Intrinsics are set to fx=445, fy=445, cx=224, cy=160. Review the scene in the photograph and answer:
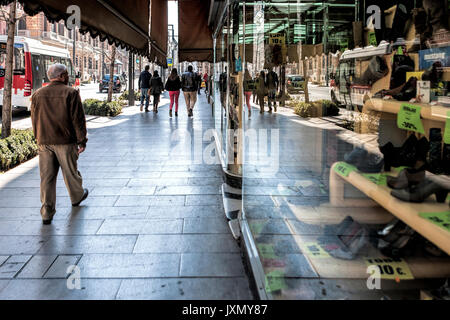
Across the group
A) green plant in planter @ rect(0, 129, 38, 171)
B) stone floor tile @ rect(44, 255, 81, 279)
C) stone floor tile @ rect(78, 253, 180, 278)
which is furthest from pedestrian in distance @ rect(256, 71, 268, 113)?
green plant in planter @ rect(0, 129, 38, 171)

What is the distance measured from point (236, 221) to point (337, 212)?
1.66 meters

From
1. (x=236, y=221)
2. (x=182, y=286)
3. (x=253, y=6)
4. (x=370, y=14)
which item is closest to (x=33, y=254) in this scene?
(x=182, y=286)

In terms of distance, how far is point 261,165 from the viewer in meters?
4.20

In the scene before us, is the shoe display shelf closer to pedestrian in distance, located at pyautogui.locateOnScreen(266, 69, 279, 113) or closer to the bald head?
pedestrian in distance, located at pyautogui.locateOnScreen(266, 69, 279, 113)

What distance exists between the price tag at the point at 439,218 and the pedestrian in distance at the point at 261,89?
219 centimetres

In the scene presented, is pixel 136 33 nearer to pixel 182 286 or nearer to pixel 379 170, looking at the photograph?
pixel 182 286

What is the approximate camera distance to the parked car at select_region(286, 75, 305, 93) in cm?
313

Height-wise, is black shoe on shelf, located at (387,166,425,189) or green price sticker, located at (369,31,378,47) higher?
green price sticker, located at (369,31,378,47)

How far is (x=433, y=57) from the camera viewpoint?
2172 millimetres

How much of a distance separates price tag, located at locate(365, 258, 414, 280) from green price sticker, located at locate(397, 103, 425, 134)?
703 millimetres

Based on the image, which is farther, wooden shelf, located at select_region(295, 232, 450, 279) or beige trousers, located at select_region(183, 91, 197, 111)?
beige trousers, located at select_region(183, 91, 197, 111)

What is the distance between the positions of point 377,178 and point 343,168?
42 centimetres

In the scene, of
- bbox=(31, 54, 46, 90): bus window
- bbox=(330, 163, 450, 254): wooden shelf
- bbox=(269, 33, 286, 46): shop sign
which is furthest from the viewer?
bbox=(31, 54, 46, 90): bus window

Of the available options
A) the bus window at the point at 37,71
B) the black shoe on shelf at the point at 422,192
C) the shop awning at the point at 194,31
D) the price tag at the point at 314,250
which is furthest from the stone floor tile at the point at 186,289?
the bus window at the point at 37,71
